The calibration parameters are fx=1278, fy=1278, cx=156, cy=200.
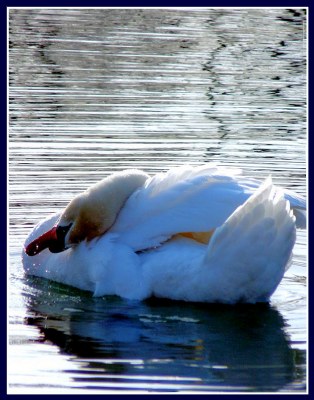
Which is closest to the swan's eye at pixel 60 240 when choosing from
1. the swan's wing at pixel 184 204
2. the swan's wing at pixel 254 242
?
the swan's wing at pixel 184 204

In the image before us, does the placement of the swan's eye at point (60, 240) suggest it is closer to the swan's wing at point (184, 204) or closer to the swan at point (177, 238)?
the swan at point (177, 238)

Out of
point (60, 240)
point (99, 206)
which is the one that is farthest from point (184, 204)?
point (60, 240)

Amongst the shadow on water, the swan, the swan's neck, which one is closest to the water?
the shadow on water

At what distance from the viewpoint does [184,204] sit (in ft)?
28.1

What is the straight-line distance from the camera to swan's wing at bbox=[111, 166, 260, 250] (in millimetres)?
8477

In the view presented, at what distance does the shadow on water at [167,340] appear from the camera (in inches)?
280

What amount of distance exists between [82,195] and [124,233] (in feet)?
2.43

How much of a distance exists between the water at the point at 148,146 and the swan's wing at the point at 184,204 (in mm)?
499

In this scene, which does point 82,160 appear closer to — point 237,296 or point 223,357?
point 237,296

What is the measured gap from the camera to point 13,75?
48.8 ft

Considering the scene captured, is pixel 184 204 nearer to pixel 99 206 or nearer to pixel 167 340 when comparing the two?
pixel 99 206

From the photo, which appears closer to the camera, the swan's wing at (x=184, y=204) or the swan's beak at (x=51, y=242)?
the swan's wing at (x=184, y=204)

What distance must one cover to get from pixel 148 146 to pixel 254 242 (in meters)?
4.50

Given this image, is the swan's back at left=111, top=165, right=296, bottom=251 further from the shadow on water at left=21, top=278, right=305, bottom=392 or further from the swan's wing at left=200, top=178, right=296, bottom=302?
the shadow on water at left=21, top=278, right=305, bottom=392
